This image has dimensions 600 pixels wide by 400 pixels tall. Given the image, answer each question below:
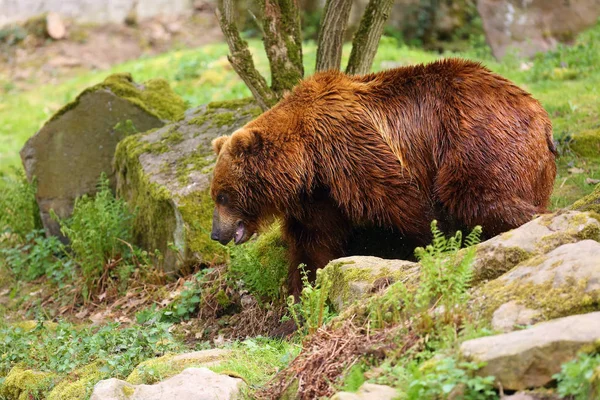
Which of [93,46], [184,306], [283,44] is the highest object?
[283,44]

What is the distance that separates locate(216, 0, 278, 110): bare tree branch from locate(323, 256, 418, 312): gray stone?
2.86 metres

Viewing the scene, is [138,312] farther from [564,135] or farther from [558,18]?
[558,18]

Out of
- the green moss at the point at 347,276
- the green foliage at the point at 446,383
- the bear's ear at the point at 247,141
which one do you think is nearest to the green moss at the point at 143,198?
the bear's ear at the point at 247,141

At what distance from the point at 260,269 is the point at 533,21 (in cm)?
1133

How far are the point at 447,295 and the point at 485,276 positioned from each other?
1.82 feet

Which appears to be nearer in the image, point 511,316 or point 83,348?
point 511,316

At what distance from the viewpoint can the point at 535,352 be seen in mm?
3361

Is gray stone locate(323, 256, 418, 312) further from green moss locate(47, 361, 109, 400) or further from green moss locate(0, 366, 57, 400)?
green moss locate(0, 366, 57, 400)

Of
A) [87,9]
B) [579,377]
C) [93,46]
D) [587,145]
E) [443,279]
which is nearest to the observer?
[579,377]

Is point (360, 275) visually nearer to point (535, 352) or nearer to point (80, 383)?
point (80, 383)

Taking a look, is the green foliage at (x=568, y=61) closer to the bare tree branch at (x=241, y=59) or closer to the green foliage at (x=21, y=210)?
the bare tree branch at (x=241, y=59)

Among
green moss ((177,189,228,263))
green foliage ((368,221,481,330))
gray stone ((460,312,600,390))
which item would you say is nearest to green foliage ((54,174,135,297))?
green moss ((177,189,228,263))

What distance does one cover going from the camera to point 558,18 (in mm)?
16297

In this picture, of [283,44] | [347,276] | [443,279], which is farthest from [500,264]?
[283,44]
